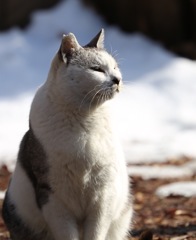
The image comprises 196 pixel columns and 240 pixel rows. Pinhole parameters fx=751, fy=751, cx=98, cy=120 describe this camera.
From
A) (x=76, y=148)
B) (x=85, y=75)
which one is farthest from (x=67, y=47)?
(x=76, y=148)

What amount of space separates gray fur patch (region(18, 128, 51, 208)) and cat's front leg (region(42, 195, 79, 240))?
5cm

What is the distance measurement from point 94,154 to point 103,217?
390 millimetres

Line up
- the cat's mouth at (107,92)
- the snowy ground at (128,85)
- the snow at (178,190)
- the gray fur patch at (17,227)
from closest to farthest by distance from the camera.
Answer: the cat's mouth at (107,92)
the gray fur patch at (17,227)
the snow at (178,190)
the snowy ground at (128,85)

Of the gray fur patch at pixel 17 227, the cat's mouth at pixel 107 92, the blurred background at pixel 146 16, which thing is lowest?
the blurred background at pixel 146 16

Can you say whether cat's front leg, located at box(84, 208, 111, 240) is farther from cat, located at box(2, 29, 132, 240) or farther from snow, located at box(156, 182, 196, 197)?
snow, located at box(156, 182, 196, 197)

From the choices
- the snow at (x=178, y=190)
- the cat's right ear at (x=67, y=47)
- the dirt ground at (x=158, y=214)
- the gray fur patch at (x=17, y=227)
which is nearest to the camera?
the cat's right ear at (x=67, y=47)

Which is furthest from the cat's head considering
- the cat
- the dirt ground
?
the dirt ground

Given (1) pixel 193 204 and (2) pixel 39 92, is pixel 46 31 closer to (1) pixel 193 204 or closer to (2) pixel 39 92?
(1) pixel 193 204

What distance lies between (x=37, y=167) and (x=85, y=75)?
608 mm

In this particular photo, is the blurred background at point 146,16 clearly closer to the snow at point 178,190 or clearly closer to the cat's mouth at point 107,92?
the snow at point 178,190

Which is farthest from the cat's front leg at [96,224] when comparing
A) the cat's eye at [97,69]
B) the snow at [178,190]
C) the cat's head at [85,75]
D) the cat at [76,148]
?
the snow at [178,190]

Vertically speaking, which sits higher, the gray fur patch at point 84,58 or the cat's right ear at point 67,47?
the cat's right ear at point 67,47

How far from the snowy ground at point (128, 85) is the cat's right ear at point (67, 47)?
3.71 m

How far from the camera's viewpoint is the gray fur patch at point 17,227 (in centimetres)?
468
